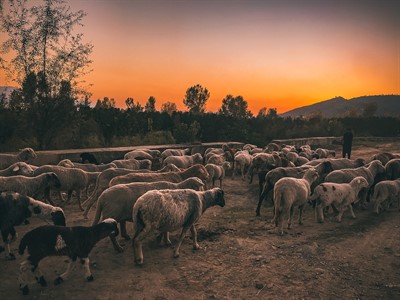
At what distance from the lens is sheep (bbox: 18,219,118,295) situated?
17.1ft

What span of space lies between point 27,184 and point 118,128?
1856cm

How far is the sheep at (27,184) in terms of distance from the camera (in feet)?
26.9

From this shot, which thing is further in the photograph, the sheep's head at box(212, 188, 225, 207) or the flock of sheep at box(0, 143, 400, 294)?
the sheep's head at box(212, 188, 225, 207)

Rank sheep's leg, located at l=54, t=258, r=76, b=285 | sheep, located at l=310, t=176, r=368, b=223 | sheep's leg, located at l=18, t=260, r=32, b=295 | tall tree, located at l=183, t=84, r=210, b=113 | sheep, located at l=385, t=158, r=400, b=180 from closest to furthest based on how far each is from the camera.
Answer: sheep's leg, located at l=18, t=260, r=32, b=295 < sheep's leg, located at l=54, t=258, r=76, b=285 < sheep, located at l=310, t=176, r=368, b=223 < sheep, located at l=385, t=158, r=400, b=180 < tall tree, located at l=183, t=84, r=210, b=113

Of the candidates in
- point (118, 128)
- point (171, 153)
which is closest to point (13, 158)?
point (171, 153)

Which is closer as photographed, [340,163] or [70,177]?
[70,177]

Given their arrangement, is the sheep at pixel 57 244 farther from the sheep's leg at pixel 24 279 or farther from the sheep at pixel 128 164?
the sheep at pixel 128 164

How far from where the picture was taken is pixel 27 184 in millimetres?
8500

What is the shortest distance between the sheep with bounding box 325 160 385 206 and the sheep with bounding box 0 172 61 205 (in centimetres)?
887

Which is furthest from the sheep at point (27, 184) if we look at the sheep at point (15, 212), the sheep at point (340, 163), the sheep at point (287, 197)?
the sheep at point (340, 163)

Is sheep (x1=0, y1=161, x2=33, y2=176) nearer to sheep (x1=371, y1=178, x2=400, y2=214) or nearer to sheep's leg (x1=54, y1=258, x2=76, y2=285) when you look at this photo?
sheep's leg (x1=54, y1=258, x2=76, y2=285)

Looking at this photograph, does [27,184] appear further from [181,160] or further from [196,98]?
[196,98]

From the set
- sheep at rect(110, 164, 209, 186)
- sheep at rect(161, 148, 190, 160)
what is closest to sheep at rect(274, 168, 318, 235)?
sheep at rect(110, 164, 209, 186)

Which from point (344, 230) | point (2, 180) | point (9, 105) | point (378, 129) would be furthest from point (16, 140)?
point (378, 129)
